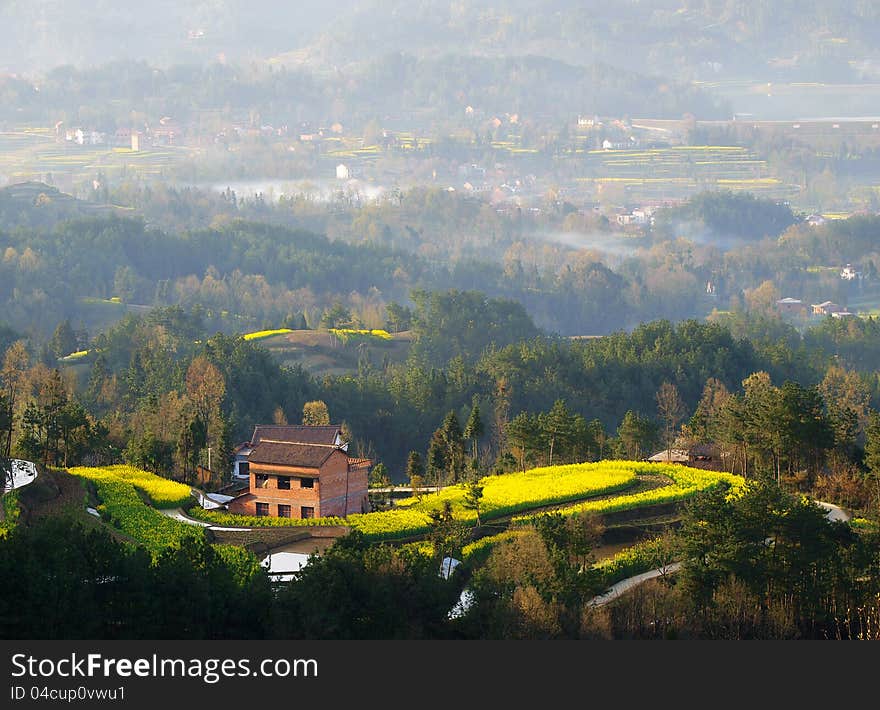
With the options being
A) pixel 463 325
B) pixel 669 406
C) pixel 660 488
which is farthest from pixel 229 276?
pixel 660 488

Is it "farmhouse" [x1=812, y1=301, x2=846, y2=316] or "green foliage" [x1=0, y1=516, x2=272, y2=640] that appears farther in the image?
"farmhouse" [x1=812, y1=301, x2=846, y2=316]

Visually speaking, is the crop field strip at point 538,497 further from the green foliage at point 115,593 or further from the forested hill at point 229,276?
the forested hill at point 229,276

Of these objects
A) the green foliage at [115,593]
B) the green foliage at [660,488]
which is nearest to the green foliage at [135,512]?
the green foliage at [115,593]

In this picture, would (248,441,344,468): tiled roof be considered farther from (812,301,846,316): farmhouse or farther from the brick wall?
(812,301,846,316): farmhouse

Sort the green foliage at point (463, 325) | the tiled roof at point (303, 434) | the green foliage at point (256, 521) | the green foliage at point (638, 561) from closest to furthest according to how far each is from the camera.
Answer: the green foliage at point (638, 561)
the green foliage at point (256, 521)
the tiled roof at point (303, 434)
the green foliage at point (463, 325)

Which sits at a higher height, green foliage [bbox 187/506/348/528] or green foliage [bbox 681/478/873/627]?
green foliage [bbox 681/478/873/627]

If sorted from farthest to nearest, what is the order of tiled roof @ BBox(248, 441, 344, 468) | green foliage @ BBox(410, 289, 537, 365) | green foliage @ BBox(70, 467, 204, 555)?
1. green foliage @ BBox(410, 289, 537, 365)
2. tiled roof @ BBox(248, 441, 344, 468)
3. green foliage @ BBox(70, 467, 204, 555)

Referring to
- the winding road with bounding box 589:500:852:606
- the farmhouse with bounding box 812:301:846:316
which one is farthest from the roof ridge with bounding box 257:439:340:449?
the farmhouse with bounding box 812:301:846:316

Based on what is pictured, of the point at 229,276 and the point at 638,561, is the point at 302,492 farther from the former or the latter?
the point at 229,276

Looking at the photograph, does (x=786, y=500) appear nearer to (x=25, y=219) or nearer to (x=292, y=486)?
(x=292, y=486)
